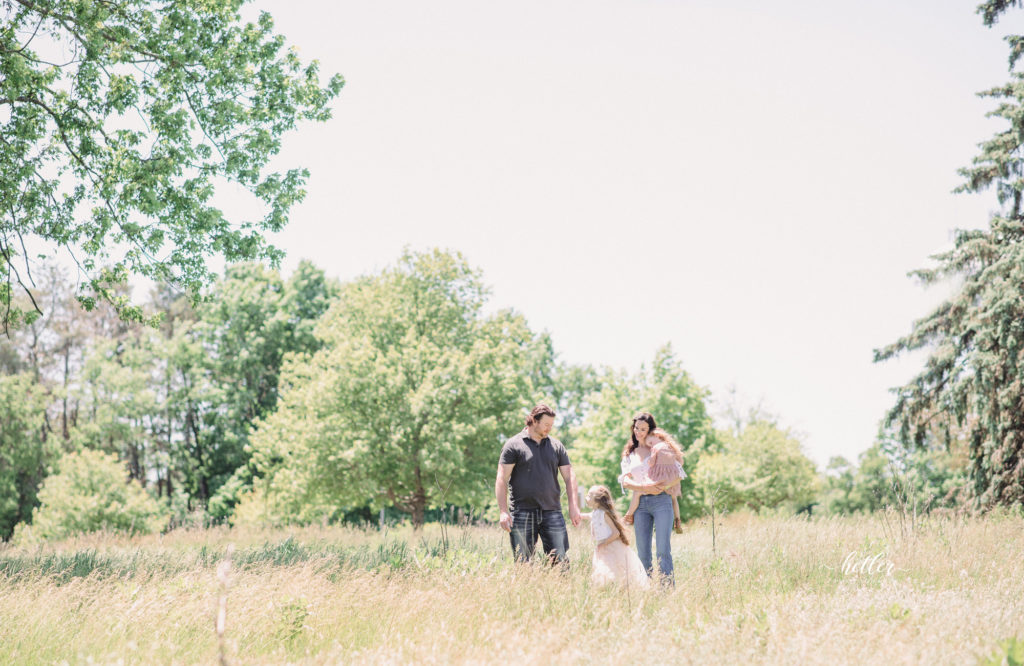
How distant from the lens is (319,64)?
38.0 feet

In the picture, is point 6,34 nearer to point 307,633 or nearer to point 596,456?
point 307,633

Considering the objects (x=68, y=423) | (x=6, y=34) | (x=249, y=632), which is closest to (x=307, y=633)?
(x=249, y=632)

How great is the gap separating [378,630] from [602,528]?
7.87 ft

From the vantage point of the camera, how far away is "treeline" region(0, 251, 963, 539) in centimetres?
1967

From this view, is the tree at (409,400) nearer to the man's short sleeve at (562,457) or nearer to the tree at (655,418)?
the tree at (655,418)

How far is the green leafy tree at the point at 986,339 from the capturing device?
13383 millimetres

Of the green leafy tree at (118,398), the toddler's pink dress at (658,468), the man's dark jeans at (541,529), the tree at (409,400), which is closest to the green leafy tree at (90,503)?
the green leafy tree at (118,398)

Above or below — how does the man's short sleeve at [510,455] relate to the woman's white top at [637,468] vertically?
above

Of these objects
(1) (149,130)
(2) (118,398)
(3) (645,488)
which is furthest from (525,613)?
(2) (118,398)

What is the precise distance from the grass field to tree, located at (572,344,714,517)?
1836cm

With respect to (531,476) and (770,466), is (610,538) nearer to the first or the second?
(531,476)

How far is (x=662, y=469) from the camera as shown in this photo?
7121mm

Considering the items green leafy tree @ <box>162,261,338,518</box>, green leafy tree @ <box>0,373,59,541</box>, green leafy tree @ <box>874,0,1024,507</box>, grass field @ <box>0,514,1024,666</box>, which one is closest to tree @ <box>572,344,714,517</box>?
green leafy tree @ <box>874,0,1024,507</box>

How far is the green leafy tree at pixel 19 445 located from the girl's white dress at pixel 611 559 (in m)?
33.2
